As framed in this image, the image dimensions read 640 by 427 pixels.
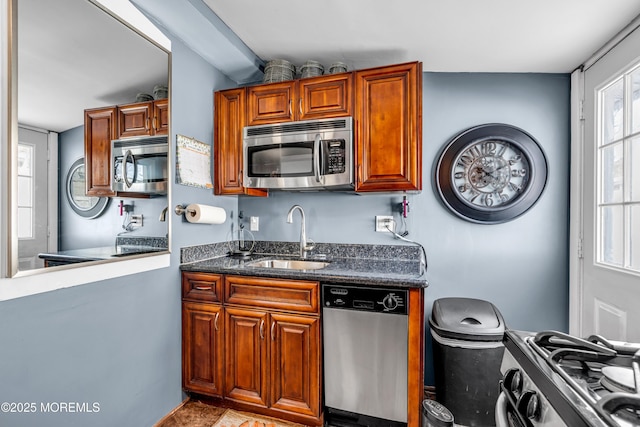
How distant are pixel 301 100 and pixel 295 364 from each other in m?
1.64

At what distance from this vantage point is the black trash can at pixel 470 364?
162 cm

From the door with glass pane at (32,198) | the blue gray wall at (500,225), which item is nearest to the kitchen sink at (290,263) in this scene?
the blue gray wall at (500,225)

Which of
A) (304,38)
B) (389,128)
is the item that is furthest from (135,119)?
(389,128)

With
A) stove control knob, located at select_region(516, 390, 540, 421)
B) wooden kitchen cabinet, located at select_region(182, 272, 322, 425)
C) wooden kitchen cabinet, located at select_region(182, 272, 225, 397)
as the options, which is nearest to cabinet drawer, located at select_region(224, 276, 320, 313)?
wooden kitchen cabinet, located at select_region(182, 272, 322, 425)

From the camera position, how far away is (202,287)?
6.16ft

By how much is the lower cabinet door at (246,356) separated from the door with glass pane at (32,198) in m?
0.96

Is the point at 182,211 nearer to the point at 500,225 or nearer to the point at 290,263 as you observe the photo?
the point at 290,263

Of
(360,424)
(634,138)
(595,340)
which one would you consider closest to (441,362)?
(360,424)

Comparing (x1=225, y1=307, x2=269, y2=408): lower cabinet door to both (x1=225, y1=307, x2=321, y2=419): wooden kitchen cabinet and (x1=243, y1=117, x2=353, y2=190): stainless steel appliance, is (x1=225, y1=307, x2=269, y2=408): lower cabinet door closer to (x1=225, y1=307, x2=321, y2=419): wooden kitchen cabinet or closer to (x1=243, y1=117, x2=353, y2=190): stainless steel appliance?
(x1=225, y1=307, x2=321, y2=419): wooden kitchen cabinet

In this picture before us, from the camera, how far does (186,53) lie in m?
1.96

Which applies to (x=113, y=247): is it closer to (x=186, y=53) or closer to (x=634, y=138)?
(x=186, y=53)

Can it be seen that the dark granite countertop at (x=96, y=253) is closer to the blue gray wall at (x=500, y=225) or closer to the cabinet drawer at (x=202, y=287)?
the cabinet drawer at (x=202, y=287)

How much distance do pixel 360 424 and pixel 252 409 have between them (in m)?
0.65

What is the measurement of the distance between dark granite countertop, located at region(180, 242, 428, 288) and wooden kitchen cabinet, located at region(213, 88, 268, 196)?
0.50 m
